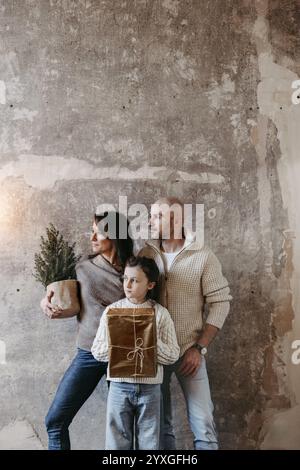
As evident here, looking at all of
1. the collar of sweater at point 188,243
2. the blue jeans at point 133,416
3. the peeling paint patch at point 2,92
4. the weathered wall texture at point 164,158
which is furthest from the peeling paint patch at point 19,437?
the peeling paint patch at point 2,92

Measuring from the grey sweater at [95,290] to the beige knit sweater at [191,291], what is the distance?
9.1 inches

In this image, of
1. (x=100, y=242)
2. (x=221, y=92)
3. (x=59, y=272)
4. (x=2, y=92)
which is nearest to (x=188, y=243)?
(x=100, y=242)

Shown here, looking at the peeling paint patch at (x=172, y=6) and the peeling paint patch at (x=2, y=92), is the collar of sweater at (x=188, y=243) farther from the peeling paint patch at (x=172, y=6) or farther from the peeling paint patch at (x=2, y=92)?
the peeling paint patch at (x=172, y=6)

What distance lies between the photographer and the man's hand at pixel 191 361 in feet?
8.66

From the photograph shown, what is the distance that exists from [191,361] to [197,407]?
25 cm

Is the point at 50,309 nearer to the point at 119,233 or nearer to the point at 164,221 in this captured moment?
the point at 119,233

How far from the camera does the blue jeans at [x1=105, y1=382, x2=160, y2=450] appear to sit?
251 centimetres

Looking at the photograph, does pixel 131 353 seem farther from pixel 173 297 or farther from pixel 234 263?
pixel 234 263

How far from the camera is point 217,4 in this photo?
3.07 metres

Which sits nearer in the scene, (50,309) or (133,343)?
(133,343)

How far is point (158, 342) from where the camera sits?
2.54 metres

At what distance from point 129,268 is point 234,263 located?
0.71m

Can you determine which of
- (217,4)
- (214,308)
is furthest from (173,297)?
(217,4)

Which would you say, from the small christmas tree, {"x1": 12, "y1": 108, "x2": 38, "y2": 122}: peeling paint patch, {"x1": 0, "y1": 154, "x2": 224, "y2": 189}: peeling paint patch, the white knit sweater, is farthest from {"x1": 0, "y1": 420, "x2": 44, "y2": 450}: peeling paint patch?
{"x1": 12, "y1": 108, "x2": 38, "y2": 122}: peeling paint patch
